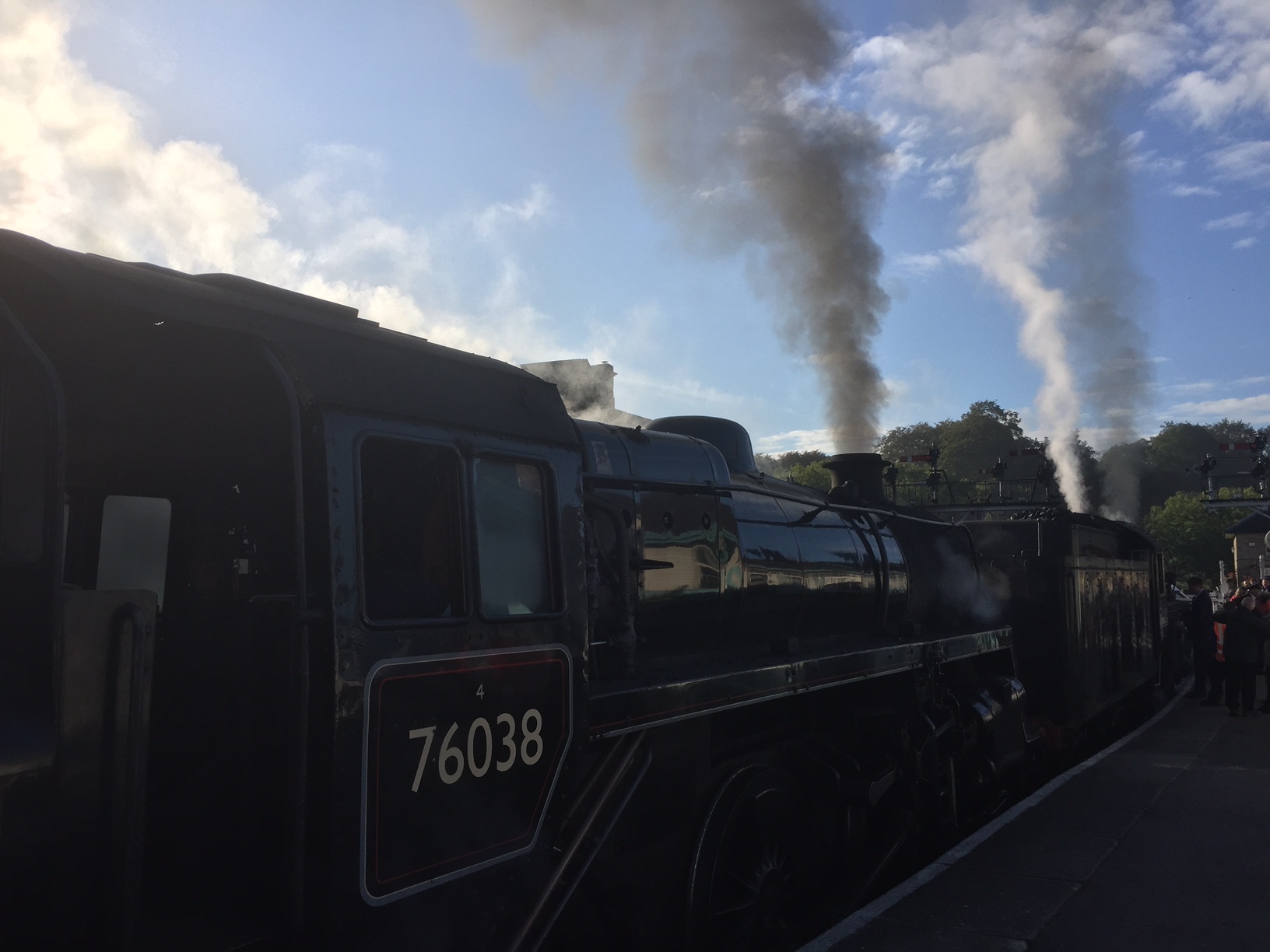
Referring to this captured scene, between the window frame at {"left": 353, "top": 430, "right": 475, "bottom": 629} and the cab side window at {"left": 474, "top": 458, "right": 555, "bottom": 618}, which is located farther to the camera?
the cab side window at {"left": 474, "top": 458, "right": 555, "bottom": 618}

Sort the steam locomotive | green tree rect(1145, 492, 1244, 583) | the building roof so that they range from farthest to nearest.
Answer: green tree rect(1145, 492, 1244, 583)
the building roof
the steam locomotive

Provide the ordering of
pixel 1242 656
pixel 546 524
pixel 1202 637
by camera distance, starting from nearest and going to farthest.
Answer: pixel 546 524 → pixel 1242 656 → pixel 1202 637

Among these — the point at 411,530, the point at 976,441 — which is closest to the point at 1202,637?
the point at 411,530

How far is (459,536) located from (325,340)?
2.28ft

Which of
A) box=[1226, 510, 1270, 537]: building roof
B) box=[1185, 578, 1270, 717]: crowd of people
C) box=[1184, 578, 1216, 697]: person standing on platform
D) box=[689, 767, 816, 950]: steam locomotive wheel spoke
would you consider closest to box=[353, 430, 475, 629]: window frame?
box=[689, 767, 816, 950]: steam locomotive wheel spoke

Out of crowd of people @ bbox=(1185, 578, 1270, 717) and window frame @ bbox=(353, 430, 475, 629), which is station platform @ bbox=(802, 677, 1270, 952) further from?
crowd of people @ bbox=(1185, 578, 1270, 717)

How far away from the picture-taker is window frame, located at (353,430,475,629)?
259 cm

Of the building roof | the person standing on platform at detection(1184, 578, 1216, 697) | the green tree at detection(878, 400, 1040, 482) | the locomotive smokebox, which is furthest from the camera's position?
the green tree at detection(878, 400, 1040, 482)

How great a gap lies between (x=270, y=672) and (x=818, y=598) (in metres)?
3.72

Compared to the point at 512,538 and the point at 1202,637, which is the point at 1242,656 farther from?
the point at 512,538

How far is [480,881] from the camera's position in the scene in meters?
2.87

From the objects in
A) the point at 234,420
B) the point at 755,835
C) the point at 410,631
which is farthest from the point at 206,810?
the point at 755,835

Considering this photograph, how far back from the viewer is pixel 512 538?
10.3 feet

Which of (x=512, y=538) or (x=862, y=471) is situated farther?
(x=862, y=471)
